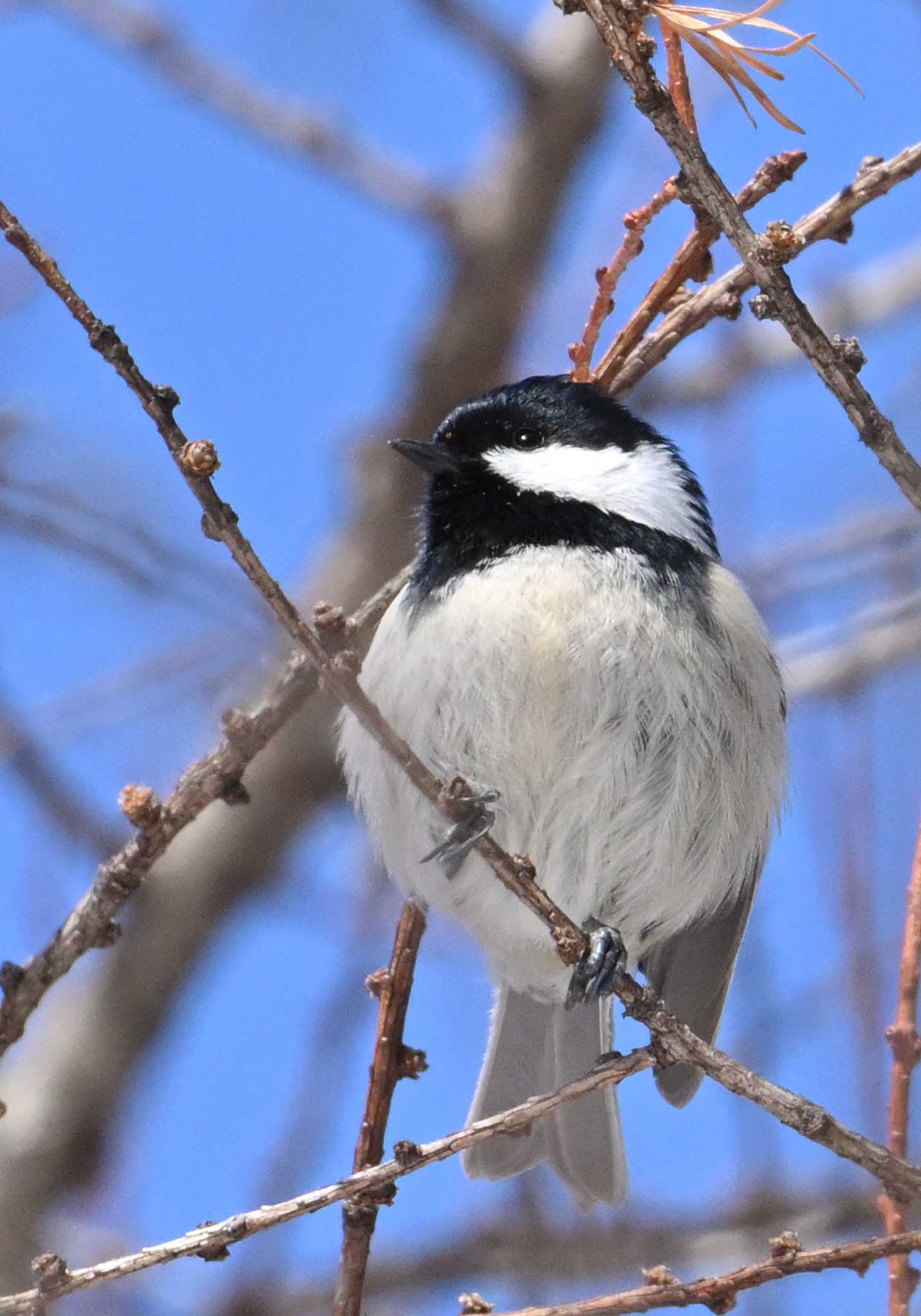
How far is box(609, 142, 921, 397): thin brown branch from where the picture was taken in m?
2.12

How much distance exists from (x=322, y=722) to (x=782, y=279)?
9.52 feet

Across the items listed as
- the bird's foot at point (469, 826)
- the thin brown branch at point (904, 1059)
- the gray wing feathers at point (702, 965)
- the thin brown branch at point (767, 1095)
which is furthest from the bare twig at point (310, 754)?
the thin brown branch at point (904, 1059)

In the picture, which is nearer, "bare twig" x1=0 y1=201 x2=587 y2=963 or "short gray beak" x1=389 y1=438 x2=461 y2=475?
"bare twig" x1=0 y1=201 x2=587 y2=963

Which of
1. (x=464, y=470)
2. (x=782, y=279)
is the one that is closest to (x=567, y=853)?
(x=464, y=470)

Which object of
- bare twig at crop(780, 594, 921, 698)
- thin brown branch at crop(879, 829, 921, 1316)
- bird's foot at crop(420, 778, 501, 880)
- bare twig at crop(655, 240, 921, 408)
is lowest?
thin brown branch at crop(879, 829, 921, 1316)

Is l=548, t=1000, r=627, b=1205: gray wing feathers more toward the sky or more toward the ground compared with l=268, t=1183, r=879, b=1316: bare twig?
more toward the ground

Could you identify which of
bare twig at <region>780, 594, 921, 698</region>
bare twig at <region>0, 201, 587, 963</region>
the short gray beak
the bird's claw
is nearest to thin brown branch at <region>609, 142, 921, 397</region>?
the short gray beak

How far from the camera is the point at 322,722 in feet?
14.5

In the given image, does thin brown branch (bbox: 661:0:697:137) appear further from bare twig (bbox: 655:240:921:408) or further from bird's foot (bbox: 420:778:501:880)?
bare twig (bbox: 655:240:921:408)

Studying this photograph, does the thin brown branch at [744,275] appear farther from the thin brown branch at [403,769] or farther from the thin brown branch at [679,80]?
the thin brown branch at [403,769]

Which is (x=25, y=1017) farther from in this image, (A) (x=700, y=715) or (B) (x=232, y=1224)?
(A) (x=700, y=715)

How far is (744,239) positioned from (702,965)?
181 centimetres

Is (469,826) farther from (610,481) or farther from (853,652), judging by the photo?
(853,652)

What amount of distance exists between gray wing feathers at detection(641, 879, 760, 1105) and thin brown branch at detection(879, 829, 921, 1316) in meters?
1.14
